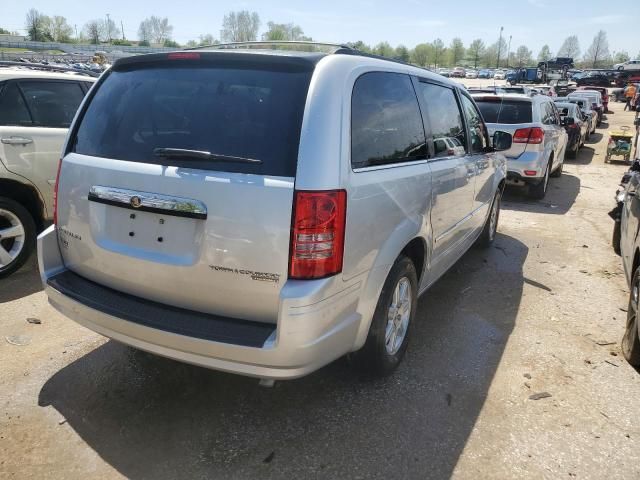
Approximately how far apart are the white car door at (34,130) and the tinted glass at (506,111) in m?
6.67

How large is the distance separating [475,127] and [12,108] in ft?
14.6

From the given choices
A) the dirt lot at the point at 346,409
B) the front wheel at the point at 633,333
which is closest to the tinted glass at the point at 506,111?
the dirt lot at the point at 346,409

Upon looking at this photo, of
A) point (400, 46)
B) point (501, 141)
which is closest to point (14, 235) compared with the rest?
point (501, 141)

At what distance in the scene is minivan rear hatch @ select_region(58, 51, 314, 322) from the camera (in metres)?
2.32

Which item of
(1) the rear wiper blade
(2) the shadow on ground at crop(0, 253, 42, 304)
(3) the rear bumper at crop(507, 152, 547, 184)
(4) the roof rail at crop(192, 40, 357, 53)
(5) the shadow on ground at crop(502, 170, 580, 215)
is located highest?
(4) the roof rail at crop(192, 40, 357, 53)

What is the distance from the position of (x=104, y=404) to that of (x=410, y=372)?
1.95 m

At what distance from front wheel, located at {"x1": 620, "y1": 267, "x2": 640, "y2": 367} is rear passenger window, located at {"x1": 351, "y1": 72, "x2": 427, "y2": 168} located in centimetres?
196

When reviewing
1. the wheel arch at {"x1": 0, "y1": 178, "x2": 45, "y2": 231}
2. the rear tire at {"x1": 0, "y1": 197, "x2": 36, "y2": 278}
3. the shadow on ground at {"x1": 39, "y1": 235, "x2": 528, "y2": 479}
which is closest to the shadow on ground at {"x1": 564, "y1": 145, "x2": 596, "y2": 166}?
the shadow on ground at {"x1": 39, "y1": 235, "x2": 528, "y2": 479}

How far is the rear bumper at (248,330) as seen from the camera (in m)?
2.30

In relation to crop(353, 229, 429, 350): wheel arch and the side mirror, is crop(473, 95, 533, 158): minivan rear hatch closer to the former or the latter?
the side mirror

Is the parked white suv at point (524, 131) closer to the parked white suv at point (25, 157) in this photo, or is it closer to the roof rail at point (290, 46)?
the roof rail at point (290, 46)

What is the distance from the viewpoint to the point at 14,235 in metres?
4.80

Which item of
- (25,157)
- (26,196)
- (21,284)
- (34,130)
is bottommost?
(21,284)

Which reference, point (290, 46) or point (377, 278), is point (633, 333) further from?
point (290, 46)
